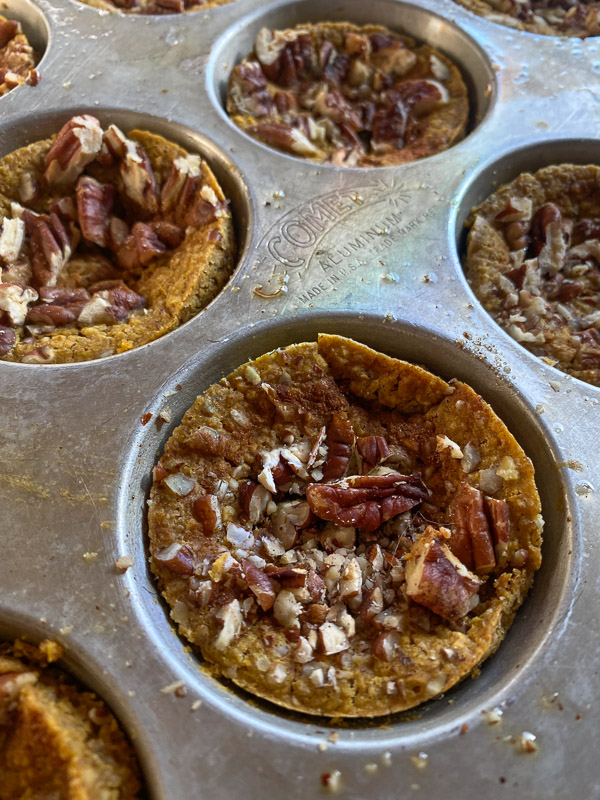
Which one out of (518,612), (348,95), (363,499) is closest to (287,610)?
(363,499)

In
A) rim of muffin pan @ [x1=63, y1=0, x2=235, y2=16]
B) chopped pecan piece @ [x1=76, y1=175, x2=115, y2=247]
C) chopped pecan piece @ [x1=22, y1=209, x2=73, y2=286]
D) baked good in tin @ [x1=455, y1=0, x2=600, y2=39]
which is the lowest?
chopped pecan piece @ [x1=22, y1=209, x2=73, y2=286]

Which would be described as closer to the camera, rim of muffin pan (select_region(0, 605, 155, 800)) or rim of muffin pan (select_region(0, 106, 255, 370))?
rim of muffin pan (select_region(0, 605, 155, 800))

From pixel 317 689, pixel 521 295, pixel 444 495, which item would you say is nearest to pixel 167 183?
pixel 521 295

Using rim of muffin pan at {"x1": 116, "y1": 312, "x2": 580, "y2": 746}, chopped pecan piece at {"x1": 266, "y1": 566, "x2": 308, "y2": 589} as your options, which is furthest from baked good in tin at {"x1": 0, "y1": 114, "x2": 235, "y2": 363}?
chopped pecan piece at {"x1": 266, "y1": 566, "x2": 308, "y2": 589}

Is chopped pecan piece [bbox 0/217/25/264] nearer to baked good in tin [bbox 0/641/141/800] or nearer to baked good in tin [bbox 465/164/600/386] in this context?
baked good in tin [bbox 0/641/141/800]

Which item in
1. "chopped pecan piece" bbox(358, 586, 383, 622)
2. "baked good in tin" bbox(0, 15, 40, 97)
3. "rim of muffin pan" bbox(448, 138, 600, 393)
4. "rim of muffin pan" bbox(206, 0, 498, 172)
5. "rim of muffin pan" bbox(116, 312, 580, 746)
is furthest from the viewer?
"rim of muffin pan" bbox(206, 0, 498, 172)

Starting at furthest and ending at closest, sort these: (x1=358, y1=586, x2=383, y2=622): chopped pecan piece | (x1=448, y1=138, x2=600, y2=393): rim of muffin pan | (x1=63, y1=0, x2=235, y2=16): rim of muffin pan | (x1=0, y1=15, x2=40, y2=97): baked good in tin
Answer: (x1=63, y1=0, x2=235, y2=16): rim of muffin pan < (x1=0, y1=15, x2=40, y2=97): baked good in tin < (x1=448, y1=138, x2=600, y2=393): rim of muffin pan < (x1=358, y1=586, x2=383, y2=622): chopped pecan piece

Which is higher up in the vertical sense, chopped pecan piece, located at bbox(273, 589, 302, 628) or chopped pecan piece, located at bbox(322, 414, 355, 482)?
chopped pecan piece, located at bbox(322, 414, 355, 482)

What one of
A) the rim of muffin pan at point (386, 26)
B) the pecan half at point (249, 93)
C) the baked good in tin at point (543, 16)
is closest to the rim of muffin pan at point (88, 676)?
the rim of muffin pan at point (386, 26)
